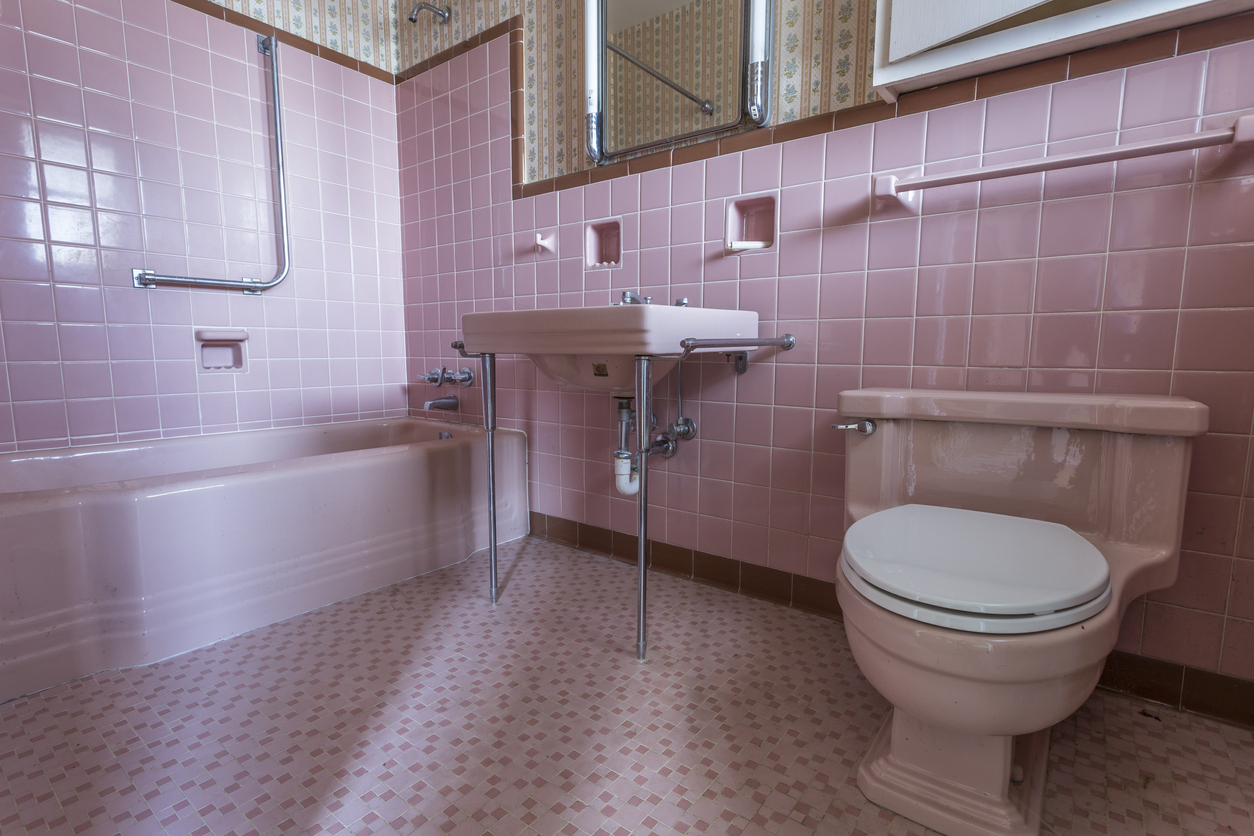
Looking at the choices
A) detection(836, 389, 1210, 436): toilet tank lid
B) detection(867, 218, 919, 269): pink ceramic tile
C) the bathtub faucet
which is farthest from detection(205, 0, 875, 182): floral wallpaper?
the bathtub faucet

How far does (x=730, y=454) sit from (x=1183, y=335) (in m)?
0.95

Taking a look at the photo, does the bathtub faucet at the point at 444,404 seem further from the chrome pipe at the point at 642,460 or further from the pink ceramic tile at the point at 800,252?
the pink ceramic tile at the point at 800,252

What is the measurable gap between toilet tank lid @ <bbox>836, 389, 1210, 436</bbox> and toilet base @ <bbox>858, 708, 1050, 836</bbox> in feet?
1.71

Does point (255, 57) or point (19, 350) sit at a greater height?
point (255, 57)

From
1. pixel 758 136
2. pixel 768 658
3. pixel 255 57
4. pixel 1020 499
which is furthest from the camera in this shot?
pixel 255 57

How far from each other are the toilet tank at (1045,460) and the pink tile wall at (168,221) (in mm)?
1959

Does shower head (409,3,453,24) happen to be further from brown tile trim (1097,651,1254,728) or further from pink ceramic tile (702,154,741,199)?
brown tile trim (1097,651,1254,728)

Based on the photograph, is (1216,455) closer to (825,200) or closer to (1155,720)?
(1155,720)

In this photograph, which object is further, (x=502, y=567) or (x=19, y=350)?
(x=502, y=567)

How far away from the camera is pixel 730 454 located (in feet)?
5.34

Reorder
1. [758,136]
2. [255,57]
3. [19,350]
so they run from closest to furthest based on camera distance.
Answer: [758,136], [19,350], [255,57]

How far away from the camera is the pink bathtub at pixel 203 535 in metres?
1.17

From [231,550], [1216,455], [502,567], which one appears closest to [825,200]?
[1216,455]

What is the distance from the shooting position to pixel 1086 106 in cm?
111
